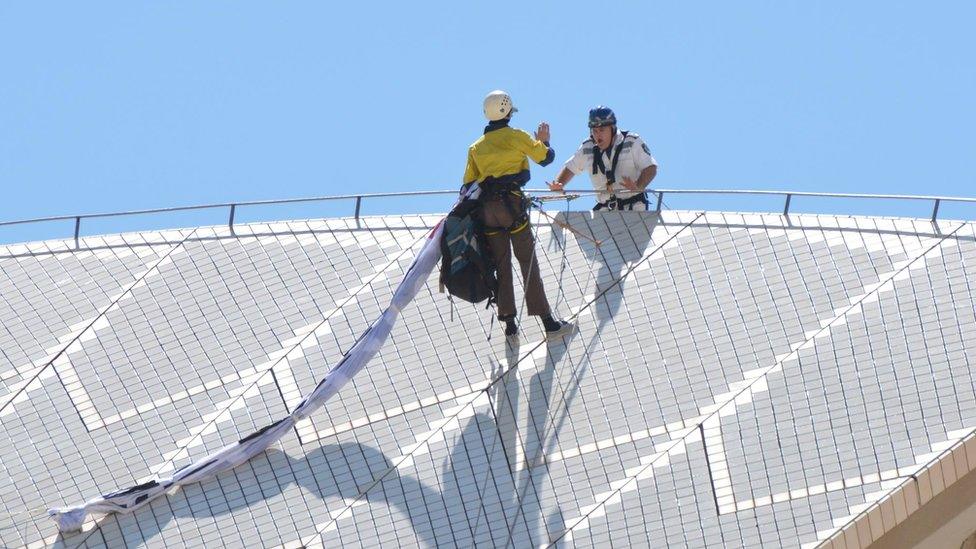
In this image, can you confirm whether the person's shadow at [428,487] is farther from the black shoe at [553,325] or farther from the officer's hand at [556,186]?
the officer's hand at [556,186]

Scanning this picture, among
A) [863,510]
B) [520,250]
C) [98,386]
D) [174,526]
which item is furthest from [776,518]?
[98,386]

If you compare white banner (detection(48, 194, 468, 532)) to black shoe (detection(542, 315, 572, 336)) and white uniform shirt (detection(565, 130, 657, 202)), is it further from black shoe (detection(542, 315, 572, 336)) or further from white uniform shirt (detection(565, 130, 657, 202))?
white uniform shirt (detection(565, 130, 657, 202))

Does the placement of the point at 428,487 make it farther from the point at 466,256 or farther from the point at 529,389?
the point at 466,256

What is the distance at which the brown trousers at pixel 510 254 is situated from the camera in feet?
92.0

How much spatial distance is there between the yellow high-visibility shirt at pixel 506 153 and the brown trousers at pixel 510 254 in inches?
12.3

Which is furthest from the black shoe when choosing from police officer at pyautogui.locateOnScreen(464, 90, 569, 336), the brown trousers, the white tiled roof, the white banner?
the white banner

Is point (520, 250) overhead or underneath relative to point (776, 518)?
overhead

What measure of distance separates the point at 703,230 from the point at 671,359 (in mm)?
2872

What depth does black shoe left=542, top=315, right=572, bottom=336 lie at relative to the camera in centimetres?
2912

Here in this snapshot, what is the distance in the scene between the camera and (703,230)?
30.4m

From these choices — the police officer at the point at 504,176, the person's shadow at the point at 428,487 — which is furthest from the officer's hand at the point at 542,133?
the person's shadow at the point at 428,487

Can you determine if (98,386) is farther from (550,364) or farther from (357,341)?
(550,364)

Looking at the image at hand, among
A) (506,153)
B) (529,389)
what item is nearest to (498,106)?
(506,153)

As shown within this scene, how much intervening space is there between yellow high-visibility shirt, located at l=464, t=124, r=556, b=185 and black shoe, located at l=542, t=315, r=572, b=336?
87.2 inches
